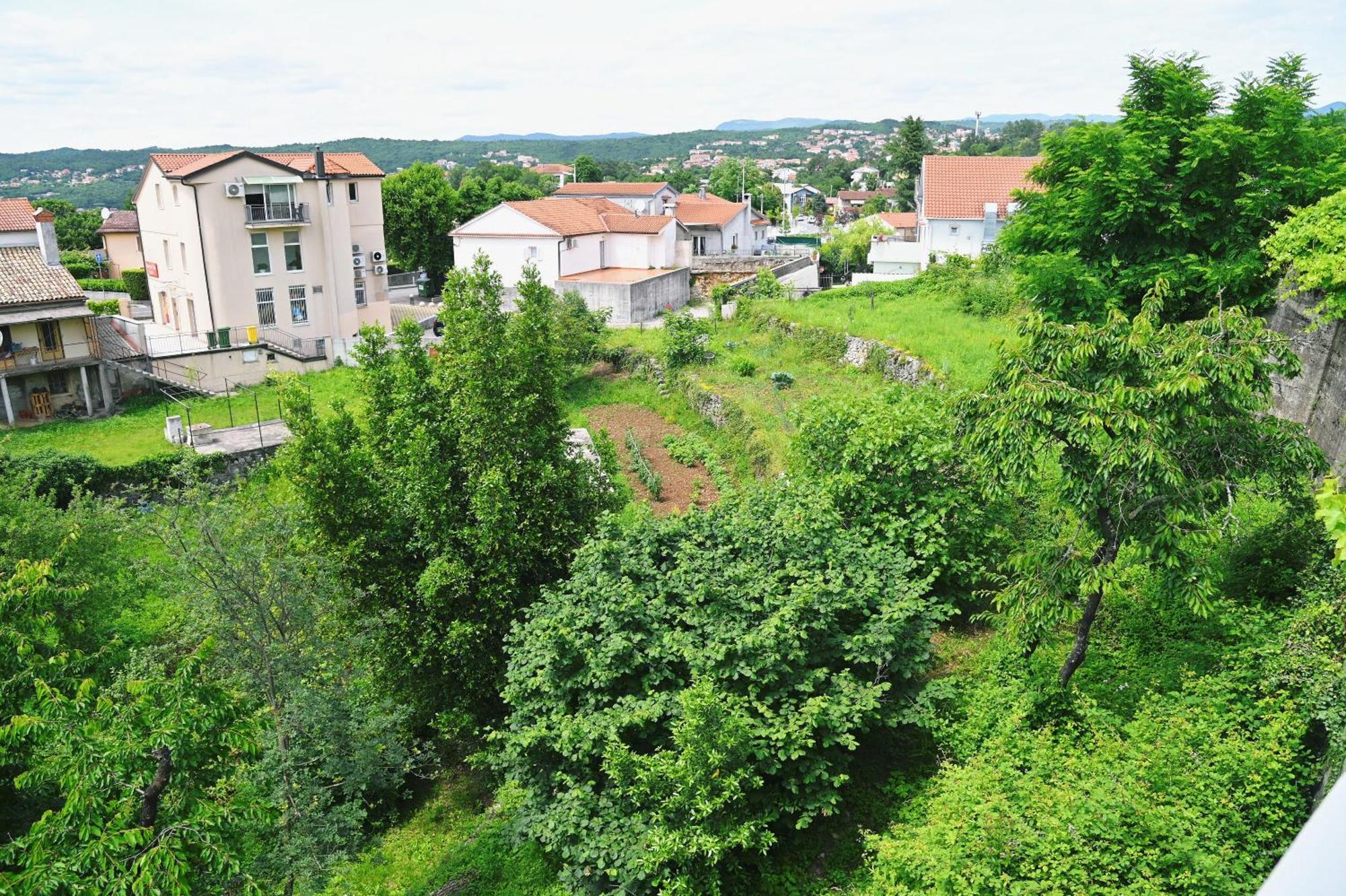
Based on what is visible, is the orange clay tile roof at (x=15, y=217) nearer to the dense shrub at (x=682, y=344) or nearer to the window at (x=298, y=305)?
the window at (x=298, y=305)

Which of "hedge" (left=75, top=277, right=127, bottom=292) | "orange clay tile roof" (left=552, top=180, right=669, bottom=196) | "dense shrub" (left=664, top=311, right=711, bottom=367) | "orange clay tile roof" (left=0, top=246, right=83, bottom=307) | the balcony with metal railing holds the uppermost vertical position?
"orange clay tile roof" (left=552, top=180, right=669, bottom=196)

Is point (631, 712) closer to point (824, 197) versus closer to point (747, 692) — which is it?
point (747, 692)

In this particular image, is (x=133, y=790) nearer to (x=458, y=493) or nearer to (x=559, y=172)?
(x=458, y=493)

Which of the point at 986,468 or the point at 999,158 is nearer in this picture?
the point at 986,468

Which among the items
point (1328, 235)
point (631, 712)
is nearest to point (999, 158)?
point (1328, 235)

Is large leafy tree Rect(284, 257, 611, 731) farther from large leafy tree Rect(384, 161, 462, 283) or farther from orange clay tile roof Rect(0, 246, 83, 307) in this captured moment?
large leafy tree Rect(384, 161, 462, 283)

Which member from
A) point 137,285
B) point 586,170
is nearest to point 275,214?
point 137,285

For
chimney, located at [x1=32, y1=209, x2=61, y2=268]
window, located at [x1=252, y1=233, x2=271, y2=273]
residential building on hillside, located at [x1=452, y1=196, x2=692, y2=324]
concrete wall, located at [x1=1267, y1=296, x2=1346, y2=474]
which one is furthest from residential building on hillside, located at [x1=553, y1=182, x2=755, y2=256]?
concrete wall, located at [x1=1267, y1=296, x2=1346, y2=474]

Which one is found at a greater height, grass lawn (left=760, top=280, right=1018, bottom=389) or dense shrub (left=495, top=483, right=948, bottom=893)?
grass lawn (left=760, top=280, right=1018, bottom=389)
